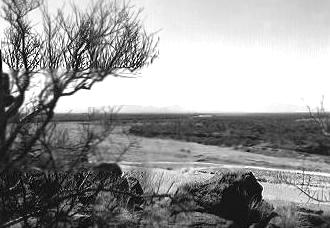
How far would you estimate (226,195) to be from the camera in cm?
791

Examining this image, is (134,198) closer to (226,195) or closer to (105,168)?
(226,195)

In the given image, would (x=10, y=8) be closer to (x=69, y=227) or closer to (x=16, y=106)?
(x=16, y=106)

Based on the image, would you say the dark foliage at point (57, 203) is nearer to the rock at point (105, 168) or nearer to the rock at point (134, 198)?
the rock at point (134, 198)

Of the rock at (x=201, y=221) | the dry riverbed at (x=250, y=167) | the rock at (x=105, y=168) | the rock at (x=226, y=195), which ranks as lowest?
the dry riverbed at (x=250, y=167)

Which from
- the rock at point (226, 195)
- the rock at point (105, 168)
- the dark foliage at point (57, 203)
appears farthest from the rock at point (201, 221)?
the rock at point (105, 168)

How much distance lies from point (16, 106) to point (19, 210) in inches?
137

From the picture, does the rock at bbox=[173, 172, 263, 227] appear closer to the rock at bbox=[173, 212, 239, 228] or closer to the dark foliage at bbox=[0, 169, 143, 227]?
the rock at bbox=[173, 212, 239, 228]

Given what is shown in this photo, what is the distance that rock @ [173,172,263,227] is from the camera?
770cm

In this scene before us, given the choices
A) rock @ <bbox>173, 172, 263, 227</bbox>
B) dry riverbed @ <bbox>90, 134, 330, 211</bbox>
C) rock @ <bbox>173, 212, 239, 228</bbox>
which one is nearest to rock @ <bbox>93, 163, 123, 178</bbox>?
rock @ <bbox>173, 212, 239, 228</bbox>

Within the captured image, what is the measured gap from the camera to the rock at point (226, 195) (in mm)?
7703

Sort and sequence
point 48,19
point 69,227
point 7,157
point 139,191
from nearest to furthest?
point 7,157 < point 48,19 < point 69,227 < point 139,191

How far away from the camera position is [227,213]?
776 cm

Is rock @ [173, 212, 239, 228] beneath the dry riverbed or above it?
above

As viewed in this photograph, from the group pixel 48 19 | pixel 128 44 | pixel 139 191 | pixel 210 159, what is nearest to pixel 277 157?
pixel 210 159
